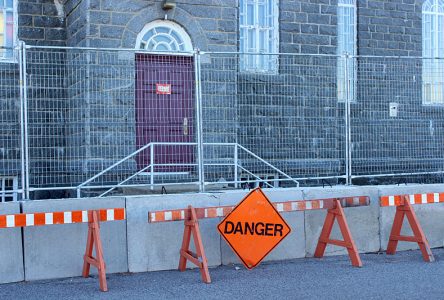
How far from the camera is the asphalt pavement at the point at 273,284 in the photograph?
780 cm

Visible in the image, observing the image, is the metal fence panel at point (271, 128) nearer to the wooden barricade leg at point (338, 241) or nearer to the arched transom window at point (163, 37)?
the arched transom window at point (163, 37)

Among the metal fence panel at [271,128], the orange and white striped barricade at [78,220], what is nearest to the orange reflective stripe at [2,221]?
the orange and white striped barricade at [78,220]

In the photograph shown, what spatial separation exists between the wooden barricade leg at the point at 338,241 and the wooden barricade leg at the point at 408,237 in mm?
942

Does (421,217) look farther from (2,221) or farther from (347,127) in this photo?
(2,221)

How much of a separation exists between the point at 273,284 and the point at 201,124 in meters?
2.93

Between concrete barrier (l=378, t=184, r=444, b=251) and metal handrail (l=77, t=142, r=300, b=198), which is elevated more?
metal handrail (l=77, t=142, r=300, b=198)

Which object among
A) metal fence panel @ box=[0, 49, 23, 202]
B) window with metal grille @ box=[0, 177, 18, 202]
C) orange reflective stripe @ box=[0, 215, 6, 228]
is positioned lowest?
orange reflective stripe @ box=[0, 215, 6, 228]

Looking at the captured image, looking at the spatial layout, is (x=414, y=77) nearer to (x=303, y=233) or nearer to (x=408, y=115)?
(x=408, y=115)

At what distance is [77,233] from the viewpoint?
29.9ft

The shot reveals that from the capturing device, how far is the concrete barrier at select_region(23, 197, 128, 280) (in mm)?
8867

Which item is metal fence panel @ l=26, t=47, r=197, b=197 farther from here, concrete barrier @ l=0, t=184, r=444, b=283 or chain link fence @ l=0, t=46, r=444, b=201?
concrete barrier @ l=0, t=184, r=444, b=283

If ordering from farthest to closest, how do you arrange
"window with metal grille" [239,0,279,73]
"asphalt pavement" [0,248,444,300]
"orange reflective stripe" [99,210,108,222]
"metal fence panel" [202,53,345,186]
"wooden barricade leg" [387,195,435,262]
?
"window with metal grille" [239,0,279,73] < "metal fence panel" [202,53,345,186] < "wooden barricade leg" [387,195,435,262] < "orange reflective stripe" [99,210,108,222] < "asphalt pavement" [0,248,444,300]

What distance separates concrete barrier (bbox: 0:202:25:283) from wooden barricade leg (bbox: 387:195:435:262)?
5308 millimetres

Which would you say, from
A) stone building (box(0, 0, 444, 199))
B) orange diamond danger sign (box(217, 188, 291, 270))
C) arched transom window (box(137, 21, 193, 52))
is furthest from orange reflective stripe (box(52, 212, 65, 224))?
arched transom window (box(137, 21, 193, 52))
